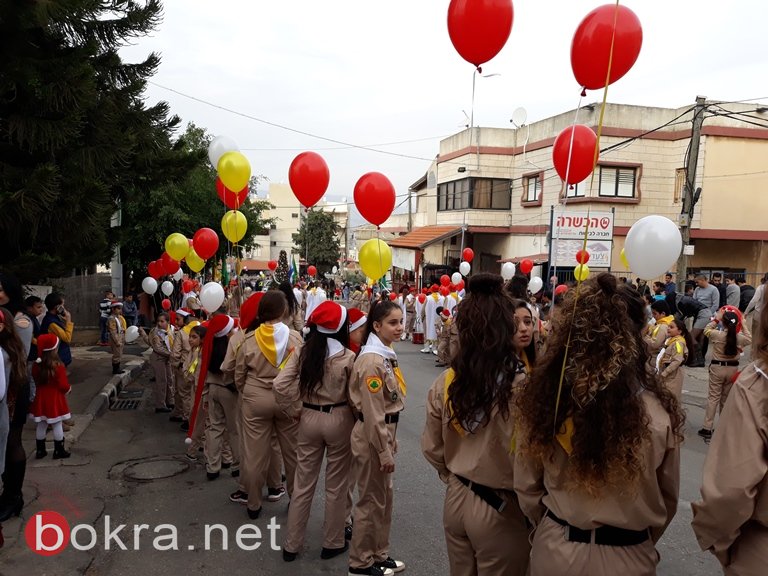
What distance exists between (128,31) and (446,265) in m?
20.2

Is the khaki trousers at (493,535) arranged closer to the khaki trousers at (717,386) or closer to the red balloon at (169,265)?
the khaki trousers at (717,386)

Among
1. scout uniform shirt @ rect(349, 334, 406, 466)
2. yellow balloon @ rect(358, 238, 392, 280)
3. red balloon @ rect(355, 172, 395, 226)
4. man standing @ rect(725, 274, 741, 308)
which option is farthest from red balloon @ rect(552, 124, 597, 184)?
man standing @ rect(725, 274, 741, 308)

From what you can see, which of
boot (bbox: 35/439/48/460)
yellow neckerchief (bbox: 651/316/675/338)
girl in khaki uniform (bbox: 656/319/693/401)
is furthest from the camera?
yellow neckerchief (bbox: 651/316/675/338)

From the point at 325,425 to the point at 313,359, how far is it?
1.53 feet

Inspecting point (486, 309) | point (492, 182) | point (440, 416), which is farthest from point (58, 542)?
point (492, 182)

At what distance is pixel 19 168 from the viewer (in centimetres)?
667

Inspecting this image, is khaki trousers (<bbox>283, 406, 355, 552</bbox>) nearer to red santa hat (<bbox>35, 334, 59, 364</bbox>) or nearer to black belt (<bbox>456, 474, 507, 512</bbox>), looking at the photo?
black belt (<bbox>456, 474, 507, 512</bbox>)

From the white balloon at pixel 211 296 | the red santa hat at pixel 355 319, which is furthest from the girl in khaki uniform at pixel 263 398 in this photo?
the white balloon at pixel 211 296

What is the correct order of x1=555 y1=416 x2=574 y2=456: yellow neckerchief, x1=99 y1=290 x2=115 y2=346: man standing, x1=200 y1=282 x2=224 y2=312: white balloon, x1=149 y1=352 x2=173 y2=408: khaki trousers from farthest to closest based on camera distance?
x1=99 y1=290 x2=115 y2=346: man standing, x1=149 y1=352 x2=173 y2=408: khaki trousers, x1=200 y1=282 x2=224 y2=312: white balloon, x1=555 y1=416 x2=574 y2=456: yellow neckerchief

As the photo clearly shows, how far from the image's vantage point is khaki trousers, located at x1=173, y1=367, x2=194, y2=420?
723 cm

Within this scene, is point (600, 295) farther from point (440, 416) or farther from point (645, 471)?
point (440, 416)

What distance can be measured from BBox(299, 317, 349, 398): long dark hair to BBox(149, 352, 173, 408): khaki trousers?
15.1 ft

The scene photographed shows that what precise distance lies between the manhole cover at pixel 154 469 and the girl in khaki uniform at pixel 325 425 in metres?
2.16

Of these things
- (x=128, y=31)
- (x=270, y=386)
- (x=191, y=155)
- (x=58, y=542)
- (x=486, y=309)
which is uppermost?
(x=128, y=31)
